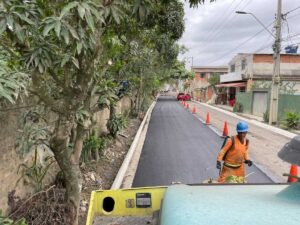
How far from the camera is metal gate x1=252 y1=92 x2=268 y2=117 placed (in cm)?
3145

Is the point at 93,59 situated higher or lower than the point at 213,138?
higher

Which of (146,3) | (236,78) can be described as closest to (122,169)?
(146,3)

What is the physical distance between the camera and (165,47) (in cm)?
1493

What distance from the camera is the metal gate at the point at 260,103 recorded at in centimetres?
3145

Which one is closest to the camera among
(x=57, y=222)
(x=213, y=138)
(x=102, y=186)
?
(x=57, y=222)

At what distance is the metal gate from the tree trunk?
27.9m

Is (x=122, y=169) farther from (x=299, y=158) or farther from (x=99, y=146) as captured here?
(x=299, y=158)

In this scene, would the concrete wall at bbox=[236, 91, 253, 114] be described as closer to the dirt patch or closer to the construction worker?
the dirt patch

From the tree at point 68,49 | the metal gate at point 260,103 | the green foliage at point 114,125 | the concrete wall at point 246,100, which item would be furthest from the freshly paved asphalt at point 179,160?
the concrete wall at point 246,100

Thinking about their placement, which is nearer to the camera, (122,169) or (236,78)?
(122,169)

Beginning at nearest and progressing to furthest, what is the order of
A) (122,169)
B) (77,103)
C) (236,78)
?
(77,103), (122,169), (236,78)

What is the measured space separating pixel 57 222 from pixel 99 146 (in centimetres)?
468

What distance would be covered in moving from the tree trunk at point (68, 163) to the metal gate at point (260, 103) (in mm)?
27910

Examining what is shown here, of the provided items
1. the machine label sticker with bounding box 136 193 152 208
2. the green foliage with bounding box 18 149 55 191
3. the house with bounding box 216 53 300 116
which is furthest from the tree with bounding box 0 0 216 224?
the house with bounding box 216 53 300 116
